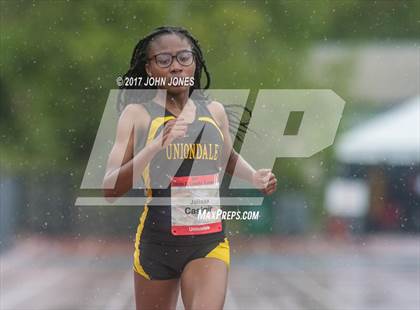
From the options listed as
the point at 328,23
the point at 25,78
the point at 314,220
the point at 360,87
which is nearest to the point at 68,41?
the point at 25,78

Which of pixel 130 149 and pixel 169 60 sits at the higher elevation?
pixel 169 60

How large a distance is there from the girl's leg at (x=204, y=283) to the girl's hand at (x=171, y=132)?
38 cm

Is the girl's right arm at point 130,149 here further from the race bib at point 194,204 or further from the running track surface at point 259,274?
the running track surface at point 259,274

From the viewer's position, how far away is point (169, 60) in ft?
11.4

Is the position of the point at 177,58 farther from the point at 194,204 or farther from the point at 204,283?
the point at 204,283

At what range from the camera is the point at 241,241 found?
1338cm

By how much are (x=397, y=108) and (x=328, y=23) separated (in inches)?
61.5

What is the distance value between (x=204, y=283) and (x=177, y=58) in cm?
72

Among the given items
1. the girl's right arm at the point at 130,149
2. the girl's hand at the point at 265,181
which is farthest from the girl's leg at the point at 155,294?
the girl's hand at the point at 265,181

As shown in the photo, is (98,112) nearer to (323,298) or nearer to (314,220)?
(323,298)

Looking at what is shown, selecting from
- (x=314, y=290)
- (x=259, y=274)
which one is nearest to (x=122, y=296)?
(x=314, y=290)

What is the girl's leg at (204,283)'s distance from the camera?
128 inches

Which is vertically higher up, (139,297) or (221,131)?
(221,131)

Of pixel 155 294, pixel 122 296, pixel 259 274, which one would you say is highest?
pixel 155 294
